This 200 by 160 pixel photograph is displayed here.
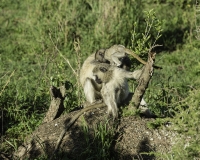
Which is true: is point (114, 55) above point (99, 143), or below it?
above

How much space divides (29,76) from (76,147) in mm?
4405

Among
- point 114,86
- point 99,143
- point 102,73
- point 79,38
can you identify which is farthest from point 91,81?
point 79,38

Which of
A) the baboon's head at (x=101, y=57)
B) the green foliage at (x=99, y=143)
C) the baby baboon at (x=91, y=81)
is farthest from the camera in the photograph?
the baboon's head at (x=101, y=57)

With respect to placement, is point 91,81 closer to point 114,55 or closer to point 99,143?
point 114,55

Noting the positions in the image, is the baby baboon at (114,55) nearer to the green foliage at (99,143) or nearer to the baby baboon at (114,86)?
the baby baboon at (114,86)

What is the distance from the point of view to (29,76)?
31.6 ft

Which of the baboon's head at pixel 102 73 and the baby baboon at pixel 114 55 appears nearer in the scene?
the baboon's head at pixel 102 73

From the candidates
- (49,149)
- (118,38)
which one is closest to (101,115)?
(49,149)

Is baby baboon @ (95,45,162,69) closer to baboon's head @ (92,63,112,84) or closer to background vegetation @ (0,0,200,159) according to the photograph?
baboon's head @ (92,63,112,84)

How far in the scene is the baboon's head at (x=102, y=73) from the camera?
5891 millimetres

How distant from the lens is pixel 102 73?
598 cm

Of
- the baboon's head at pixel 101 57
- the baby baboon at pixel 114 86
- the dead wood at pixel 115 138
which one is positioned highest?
the baboon's head at pixel 101 57

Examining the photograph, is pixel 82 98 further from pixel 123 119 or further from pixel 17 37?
pixel 17 37

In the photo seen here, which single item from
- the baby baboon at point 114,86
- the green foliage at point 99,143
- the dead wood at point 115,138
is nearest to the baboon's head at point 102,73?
the baby baboon at point 114,86
